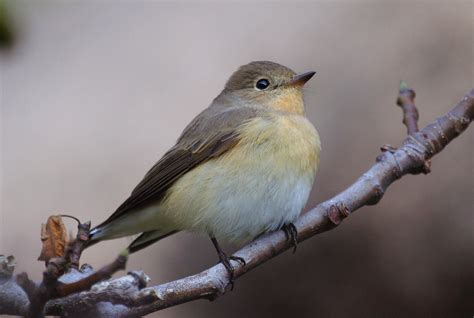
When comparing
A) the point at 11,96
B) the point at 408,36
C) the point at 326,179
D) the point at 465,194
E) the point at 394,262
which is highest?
the point at 11,96

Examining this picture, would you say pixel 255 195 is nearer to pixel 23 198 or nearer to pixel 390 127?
pixel 390 127

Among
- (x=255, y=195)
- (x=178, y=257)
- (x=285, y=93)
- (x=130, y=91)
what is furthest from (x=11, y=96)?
(x=255, y=195)

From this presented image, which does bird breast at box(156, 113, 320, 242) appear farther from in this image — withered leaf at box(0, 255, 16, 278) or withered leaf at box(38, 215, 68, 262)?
withered leaf at box(0, 255, 16, 278)

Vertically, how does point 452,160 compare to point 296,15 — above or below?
below

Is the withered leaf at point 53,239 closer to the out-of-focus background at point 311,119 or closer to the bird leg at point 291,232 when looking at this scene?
the bird leg at point 291,232

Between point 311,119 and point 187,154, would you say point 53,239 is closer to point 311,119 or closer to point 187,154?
point 187,154

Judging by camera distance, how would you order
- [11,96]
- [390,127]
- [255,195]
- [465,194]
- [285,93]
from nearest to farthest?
1. [255,195]
2. [285,93]
3. [465,194]
4. [390,127]
5. [11,96]

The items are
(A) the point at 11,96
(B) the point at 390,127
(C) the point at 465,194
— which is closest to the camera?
(C) the point at 465,194

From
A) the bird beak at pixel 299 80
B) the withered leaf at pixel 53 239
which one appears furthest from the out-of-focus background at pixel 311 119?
the withered leaf at pixel 53 239
